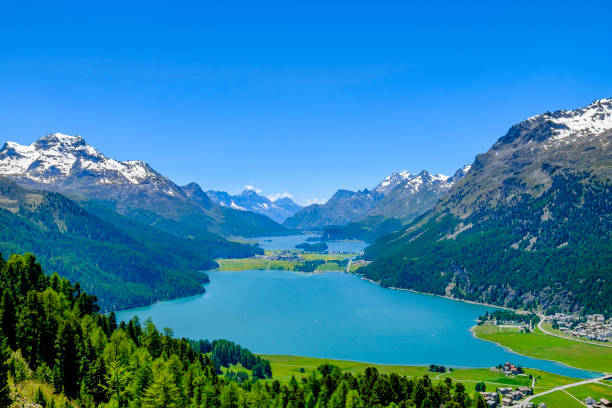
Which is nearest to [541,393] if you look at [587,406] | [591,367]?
[587,406]

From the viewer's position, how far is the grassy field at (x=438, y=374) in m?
123

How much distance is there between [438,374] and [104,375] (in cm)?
9448

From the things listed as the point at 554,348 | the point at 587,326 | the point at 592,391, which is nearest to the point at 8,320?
the point at 592,391

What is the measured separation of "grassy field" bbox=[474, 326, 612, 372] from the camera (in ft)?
480

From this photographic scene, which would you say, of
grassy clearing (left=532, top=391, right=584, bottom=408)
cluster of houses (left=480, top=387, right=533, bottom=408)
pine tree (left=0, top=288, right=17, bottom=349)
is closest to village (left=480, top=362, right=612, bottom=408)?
cluster of houses (left=480, top=387, right=533, bottom=408)

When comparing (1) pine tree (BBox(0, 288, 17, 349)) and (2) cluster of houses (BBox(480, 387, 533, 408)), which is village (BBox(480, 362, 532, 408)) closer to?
(2) cluster of houses (BBox(480, 387, 533, 408))

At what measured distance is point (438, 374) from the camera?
133 m

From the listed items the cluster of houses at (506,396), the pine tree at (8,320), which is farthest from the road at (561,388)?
the pine tree at (8,320)

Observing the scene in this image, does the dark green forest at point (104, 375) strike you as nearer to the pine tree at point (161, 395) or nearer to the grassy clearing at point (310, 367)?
the pine tree at point (161, 395)

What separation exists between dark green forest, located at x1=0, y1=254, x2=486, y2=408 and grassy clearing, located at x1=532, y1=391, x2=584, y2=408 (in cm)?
3171

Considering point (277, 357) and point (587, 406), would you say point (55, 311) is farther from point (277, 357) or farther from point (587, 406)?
point (587, 406)

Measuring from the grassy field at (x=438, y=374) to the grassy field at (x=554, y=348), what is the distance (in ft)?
69.8

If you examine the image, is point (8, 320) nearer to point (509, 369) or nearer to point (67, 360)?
point (67, 360)

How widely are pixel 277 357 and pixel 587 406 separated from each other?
83579 mm
